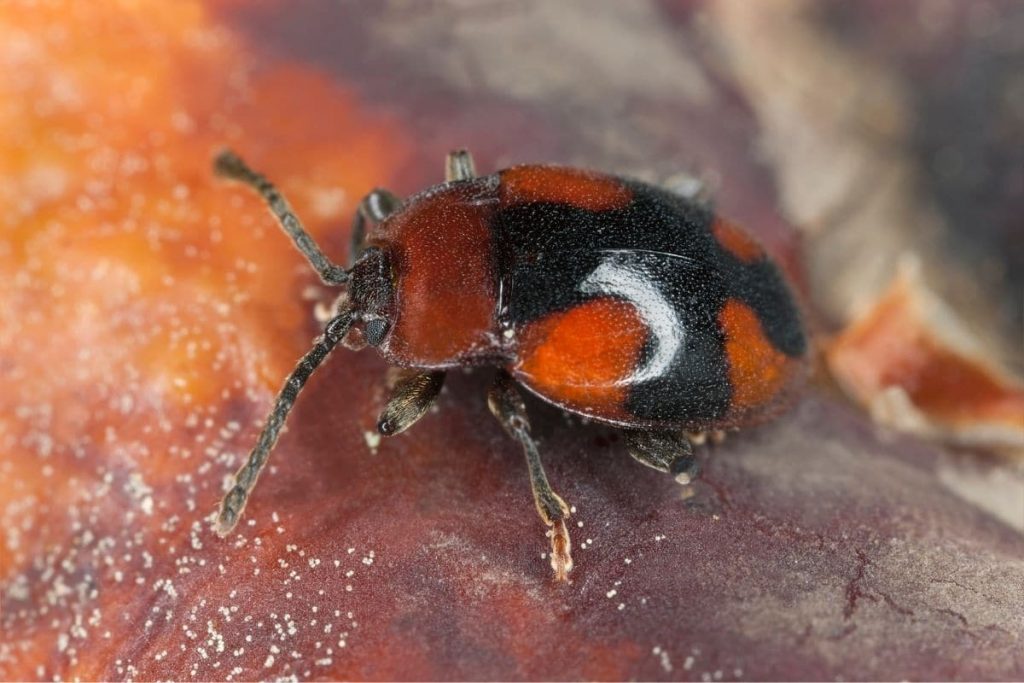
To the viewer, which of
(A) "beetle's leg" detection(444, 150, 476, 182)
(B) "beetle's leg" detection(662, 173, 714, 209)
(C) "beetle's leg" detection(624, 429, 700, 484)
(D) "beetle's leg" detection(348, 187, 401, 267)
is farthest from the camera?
(B) "beetle's leg" detection(662, 173, 714, 209)

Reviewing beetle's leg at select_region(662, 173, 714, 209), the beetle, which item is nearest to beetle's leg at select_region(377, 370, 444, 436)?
the beetle

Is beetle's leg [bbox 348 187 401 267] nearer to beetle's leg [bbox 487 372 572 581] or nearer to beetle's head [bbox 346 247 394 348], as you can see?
beetle's head [bbox 346 247 394 348]

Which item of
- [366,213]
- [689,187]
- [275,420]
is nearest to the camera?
[275,420]

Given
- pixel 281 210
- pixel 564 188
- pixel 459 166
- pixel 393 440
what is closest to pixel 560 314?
pixel 564 188

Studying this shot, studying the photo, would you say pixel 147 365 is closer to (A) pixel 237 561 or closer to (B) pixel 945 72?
(A) pixel 237 561

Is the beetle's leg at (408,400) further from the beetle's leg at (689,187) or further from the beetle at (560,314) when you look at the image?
the beetle's leg at (689,187)

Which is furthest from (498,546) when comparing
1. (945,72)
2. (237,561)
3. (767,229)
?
(945,72)

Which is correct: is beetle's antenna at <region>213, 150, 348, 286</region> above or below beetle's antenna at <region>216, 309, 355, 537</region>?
above

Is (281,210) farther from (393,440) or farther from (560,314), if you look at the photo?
(560,314)
